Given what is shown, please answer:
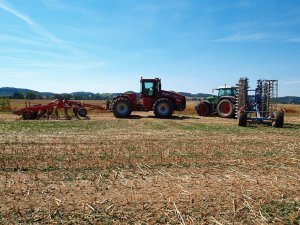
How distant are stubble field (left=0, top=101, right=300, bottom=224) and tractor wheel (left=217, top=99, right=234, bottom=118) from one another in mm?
13967

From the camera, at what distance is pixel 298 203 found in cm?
652

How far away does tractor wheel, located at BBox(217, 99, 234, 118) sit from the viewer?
2709 cm

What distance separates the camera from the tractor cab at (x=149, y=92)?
2670cm

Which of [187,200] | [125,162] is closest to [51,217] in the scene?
[187,200]

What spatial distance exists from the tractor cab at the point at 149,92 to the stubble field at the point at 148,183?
1363 centimetres

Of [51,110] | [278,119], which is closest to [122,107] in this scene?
[51,110]

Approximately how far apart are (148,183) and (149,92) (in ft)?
63.4

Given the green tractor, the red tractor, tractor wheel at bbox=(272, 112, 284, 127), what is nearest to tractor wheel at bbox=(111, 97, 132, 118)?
the red tractor

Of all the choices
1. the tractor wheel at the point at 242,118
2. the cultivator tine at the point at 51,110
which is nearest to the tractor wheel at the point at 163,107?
the cultivator tine at the point at 51,110

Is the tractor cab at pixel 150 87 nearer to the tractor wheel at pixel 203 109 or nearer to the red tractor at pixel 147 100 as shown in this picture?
the red tractor at pixel 147 100

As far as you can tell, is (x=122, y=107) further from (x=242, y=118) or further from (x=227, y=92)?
(x=242, y=118)

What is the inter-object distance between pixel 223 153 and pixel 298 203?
4.96 metres

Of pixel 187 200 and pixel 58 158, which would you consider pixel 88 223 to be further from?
A: pixel 58 158

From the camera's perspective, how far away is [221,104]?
27703 millimetres
